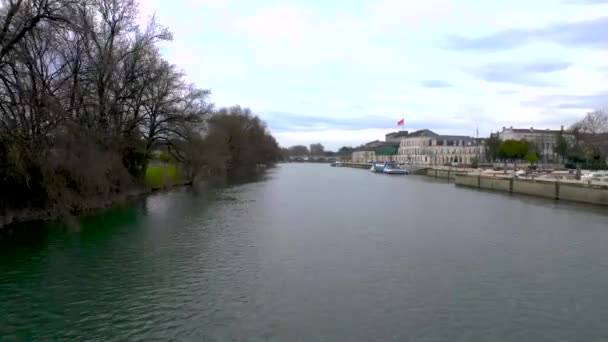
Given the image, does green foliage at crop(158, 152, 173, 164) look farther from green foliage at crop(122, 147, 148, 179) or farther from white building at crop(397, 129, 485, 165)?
white building at crop(397, 129, 485, 165)

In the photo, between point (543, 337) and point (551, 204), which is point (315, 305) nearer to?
point (543, 337)

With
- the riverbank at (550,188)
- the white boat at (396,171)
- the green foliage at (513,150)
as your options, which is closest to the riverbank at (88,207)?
the riverbank at (550,188)

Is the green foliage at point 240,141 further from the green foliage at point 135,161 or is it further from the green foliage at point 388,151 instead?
the green foliage at point 388,151

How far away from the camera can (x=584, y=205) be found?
32.5 metres

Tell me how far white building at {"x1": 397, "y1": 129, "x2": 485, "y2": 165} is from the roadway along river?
12121 centimetres

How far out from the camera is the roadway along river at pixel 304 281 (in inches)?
372

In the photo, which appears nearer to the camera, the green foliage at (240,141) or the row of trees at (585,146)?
the row of trees at (585,146)

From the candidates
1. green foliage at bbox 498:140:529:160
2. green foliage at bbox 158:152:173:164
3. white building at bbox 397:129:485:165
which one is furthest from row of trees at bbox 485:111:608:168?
white building at bbox 397:129:485:165

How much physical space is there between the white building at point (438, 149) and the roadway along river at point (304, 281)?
12121cm

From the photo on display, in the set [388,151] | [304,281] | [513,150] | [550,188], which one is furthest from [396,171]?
[304,281]

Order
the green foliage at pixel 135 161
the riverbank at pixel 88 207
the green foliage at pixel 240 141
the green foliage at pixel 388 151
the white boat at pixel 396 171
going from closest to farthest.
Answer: the riverbank at pixel 88 207 → the green foliage at pixel 135 161 → the green foliage at pixel 240 141 → the white boat at pixel 396 171 → the green foliage at pixel 388 151

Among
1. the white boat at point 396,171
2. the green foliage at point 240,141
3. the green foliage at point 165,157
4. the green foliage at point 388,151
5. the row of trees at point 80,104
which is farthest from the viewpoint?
the green foliage at point 388,151

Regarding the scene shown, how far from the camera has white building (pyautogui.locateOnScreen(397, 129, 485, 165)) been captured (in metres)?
144

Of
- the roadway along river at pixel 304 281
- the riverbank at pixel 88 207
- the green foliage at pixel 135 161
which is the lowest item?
the roadway along river at pixel 304 281
